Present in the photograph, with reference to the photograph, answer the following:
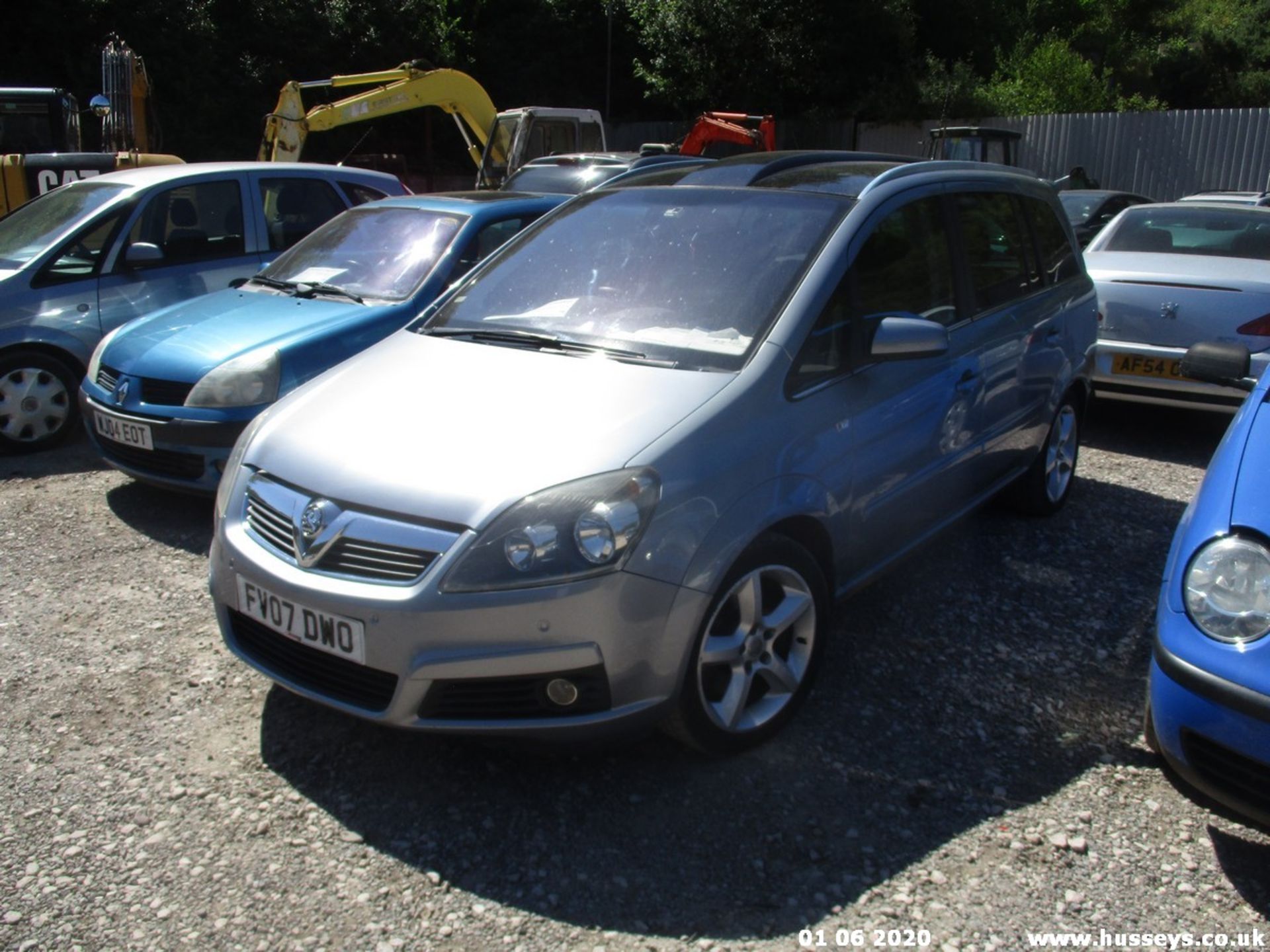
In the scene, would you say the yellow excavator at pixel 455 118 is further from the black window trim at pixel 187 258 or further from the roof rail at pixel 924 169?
the roof rail at pixel 924 169

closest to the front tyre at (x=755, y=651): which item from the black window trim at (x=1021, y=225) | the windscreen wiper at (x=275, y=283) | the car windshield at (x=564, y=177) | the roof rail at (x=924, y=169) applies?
the roof rail at (x=924, y=169)

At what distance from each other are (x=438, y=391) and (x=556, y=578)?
89 cm

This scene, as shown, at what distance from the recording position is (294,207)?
24.4 feet

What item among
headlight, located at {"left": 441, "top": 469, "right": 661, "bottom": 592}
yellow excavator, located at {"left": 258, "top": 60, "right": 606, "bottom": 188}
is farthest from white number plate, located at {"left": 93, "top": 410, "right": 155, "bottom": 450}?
yellow excavator, located at {"left": 258, "top": 60, "right": 606, "bottom": 188}

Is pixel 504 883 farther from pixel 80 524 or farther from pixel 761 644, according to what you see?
pixel 80 524

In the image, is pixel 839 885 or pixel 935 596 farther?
pixel 935 596

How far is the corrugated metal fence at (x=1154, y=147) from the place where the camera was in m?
19.6

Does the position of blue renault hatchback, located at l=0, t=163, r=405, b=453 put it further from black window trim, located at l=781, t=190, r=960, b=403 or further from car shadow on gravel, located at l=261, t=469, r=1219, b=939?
black window trim, located at l=781, t=190, r=960, b=403

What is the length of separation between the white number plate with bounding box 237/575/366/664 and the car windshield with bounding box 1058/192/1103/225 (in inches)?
441

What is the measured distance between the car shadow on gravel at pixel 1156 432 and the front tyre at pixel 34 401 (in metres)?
6.34

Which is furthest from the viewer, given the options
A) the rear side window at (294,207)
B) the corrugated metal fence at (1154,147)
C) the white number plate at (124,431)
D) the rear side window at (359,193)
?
the corrugated metal fence at (1154,147)

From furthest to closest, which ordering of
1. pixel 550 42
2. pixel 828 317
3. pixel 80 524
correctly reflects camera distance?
pixel 550 42
pixel 80 524
pixel 828 317

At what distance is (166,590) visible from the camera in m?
4.42

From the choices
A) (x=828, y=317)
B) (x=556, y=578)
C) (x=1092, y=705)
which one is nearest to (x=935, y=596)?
(x=1092, y=705)
